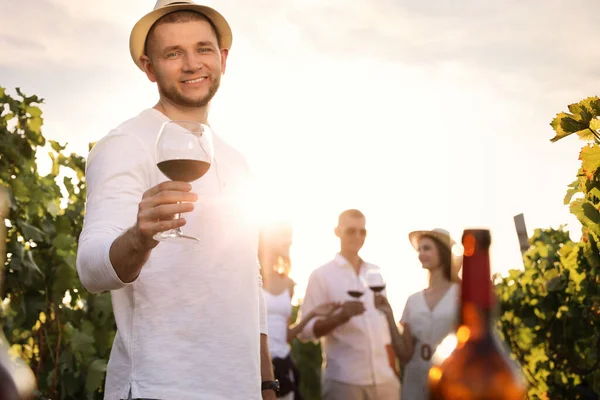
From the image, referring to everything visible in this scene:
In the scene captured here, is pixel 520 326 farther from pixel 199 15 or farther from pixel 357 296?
pixel 199 15

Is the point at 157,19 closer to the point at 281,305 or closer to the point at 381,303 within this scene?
the point at 381,303

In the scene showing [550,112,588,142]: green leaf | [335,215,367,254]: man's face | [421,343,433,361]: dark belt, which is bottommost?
[421,343,433,361]: dark belt

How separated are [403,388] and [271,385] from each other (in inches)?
153

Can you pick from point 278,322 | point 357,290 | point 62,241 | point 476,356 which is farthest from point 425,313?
point 476,356

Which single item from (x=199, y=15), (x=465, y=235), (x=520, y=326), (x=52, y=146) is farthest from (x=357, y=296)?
(x=520, y=326)

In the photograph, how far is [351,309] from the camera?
7293mm

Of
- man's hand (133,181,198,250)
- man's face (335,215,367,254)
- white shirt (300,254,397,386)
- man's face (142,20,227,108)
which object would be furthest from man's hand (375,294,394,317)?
man's hand (133,181,198,250)

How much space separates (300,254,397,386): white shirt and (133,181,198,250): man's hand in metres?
5.29

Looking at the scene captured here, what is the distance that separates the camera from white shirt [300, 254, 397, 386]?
7.37m

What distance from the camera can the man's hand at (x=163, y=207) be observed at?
220cm

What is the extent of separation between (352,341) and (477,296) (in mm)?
5765

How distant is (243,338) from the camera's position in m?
2.85

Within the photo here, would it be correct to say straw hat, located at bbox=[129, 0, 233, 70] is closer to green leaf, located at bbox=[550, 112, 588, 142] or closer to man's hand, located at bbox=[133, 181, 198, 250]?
man's hand, located at bbox=[133, 181, 198, 250]

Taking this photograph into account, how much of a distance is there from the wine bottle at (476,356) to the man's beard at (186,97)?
4.82 ft
